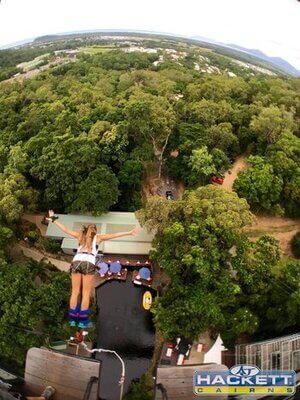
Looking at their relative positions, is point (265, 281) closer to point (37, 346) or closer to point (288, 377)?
point (288, 377)

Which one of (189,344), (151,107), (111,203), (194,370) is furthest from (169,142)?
(194,370)

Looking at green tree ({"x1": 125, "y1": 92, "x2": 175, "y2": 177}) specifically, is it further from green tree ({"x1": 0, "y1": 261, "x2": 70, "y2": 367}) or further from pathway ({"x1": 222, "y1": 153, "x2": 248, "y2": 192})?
green tree ({"x1": 0, "y1": 261, "x2": 70, "y2": 367})

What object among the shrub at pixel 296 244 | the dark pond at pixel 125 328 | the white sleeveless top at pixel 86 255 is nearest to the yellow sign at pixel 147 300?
the dark pond at pixel 125 328

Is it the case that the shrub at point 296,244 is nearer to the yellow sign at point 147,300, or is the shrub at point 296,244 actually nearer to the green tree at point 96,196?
the yellow sign at point 147,300

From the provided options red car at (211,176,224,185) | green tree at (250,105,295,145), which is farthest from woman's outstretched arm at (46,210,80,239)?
green tree at (250,105,295,145)

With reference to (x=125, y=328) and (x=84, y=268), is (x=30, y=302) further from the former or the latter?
(x=84, y=268)

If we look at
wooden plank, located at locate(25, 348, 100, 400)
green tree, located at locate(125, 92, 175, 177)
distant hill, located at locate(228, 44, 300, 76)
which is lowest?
wooden plank, located at locate(25, 348, 100, 400)
